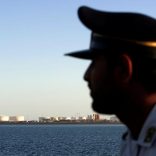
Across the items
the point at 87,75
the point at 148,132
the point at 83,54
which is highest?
the point at 83,54

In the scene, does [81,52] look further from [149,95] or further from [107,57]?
[149,95]

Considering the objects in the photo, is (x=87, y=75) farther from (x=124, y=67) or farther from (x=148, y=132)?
(x=148, y=132)

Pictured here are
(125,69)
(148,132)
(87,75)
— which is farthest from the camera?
(87,75)

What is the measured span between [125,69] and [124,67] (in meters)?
0.01

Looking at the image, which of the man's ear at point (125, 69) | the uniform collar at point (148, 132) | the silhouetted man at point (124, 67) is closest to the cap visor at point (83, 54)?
the silhouetted man at point (124, 67)

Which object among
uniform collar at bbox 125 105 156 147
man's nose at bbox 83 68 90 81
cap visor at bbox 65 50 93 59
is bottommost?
uniform collar at bbox 125 105 156 147

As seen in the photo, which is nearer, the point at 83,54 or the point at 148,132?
the point at 148,132

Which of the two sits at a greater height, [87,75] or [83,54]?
[83,54]

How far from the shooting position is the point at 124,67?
2965 millimetres

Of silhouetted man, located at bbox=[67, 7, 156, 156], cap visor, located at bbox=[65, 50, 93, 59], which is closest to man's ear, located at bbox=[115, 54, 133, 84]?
silhouetted man, located at bbox=[67, 7, 156, 156]

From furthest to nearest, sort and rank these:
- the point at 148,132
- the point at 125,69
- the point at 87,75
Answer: the point at 87,75
the point at 125,69
the point at 148,132

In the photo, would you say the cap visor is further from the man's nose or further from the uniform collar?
the uniform collar

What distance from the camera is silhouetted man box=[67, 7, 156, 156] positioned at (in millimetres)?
2922

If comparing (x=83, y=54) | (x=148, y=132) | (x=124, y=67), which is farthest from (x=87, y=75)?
(x=148, y=132)
